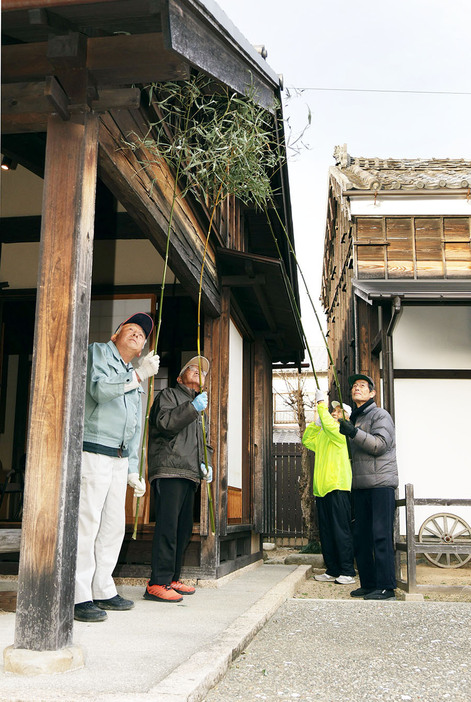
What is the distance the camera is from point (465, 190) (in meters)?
10.6

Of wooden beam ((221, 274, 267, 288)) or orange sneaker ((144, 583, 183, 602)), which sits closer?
orange sneaker ((144, 583, 183, 602))

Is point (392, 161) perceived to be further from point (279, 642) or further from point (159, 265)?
point (279, 642)

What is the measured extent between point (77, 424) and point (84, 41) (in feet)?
5.93

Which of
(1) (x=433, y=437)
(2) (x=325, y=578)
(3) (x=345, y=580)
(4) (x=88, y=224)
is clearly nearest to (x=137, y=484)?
(4) (x=88, y=224)

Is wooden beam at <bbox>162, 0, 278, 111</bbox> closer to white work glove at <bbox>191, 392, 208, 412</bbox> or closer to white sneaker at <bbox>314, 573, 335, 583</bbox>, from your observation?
white work glove at <bbox>191, 392, 208, 412</bbox>

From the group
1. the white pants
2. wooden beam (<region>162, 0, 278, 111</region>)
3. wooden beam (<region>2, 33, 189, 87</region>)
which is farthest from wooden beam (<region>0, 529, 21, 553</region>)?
wooden beam (<region>162, 0, 278, 111</region>)

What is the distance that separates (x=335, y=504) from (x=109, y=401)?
377 centimetres

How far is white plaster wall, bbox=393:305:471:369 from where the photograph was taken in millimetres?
9500

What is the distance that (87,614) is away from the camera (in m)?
3.77

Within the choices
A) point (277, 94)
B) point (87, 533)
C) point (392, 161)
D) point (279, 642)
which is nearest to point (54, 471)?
point (87, 533)

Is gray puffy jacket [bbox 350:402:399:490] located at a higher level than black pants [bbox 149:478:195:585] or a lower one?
higher

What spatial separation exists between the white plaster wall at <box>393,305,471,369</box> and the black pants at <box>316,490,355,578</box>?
301 cm

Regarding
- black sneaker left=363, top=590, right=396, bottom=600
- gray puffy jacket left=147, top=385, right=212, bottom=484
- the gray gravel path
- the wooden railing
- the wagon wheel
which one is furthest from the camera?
the wagon wheel

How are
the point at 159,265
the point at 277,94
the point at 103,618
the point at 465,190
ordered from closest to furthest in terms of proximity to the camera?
the point at 103,618
the point at 277,94
the point at 159,265
the point at 465,190
